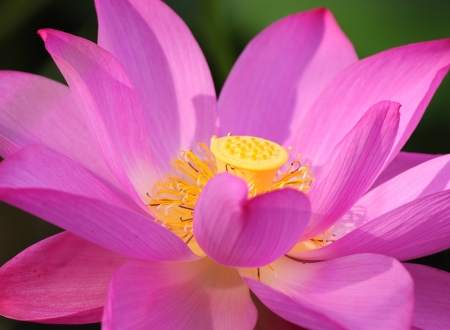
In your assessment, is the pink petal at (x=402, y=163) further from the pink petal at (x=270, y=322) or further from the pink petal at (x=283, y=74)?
the pink petal at (x=270, y=322)

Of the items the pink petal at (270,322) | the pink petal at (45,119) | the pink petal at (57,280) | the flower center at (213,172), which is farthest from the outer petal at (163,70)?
the pink petal at (270,322)

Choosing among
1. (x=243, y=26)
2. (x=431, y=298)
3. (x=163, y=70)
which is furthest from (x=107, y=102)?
(x=243, y=26)

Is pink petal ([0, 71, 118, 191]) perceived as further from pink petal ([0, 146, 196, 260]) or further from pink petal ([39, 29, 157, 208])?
pink petal ([0, 146, 196, 260])

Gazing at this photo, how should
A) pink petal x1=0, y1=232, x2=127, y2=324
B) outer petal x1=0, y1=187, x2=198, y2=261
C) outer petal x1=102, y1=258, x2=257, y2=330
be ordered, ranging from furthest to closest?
pink petal x1=0, y1=232, x2=127, y2=324 → outer petal x1=102, y1=258, x2=257, y2=330 → outer petal x1=0, y1=187, x2=198, y2=261

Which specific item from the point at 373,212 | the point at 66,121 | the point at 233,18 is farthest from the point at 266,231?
the point at 233,18

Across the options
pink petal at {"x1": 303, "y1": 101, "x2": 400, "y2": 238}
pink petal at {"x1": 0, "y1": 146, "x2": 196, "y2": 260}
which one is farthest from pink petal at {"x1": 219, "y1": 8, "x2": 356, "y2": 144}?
pink petal at {"x1": 0, "y1": 146, "x2": 196, "y2": 260}

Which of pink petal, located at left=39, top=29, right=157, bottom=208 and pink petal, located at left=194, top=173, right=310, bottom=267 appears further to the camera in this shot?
pink petal, located at left=39, top=29, right=157, bottom=208

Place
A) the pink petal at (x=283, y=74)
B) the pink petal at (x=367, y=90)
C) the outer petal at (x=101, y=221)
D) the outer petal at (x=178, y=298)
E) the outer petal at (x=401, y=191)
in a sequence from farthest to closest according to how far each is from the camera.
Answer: the pink petal at (x=283, y=74)
the pink petal at (x=367, y=90)
the outer petal at (x=401, y=191)
the outer petal at (x=178, y=298)
the outer petal at (x=101, y=221)
